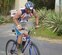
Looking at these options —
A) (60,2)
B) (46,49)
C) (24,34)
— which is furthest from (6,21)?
(24,34)

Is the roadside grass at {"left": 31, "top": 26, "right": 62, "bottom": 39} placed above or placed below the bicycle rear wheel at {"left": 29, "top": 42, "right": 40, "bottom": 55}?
below

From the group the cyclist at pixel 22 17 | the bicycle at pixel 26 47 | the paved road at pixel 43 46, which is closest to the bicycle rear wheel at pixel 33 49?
the bicycle at pixel 26 47

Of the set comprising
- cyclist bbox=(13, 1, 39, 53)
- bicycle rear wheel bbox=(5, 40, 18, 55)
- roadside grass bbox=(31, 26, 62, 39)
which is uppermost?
cyclist bbox=(13, 1, 39, 53)

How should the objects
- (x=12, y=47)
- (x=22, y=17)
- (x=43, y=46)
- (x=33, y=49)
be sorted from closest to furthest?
(x=33, y=49) < (x=22, y=17) < (x=12, y=47) < (x=43, y=46)

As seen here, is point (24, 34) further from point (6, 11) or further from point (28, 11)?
point (6, 11)

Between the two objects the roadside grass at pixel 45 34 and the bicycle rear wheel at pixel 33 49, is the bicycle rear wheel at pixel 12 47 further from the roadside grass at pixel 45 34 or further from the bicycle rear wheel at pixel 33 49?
the roadside grass at pixel 45 34

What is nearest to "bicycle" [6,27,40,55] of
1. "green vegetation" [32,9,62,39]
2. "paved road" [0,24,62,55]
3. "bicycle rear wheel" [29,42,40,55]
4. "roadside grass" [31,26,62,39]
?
"bicycle rear wheel" [29,42,40,55]

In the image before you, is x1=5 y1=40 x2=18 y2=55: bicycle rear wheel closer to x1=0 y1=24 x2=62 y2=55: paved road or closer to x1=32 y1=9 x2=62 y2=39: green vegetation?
x1=0 y1=24 x2=62 y2=55: paved road

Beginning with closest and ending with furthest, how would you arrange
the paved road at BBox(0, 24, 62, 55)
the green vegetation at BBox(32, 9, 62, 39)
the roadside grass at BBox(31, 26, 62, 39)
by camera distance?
the paved road at BBox(0, 24, 62, 55) < the roadside grass at BBox(31, 26, 62, 39) < the green vegetation at BBox(32, 9, 62, 39)

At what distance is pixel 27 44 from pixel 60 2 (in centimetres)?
960

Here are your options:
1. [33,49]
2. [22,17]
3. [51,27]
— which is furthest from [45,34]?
[33,49]

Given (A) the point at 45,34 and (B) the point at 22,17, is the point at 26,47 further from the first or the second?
(A) the point at 45,34

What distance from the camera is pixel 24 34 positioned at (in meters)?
7.09

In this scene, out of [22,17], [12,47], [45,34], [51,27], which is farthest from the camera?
[51,27]
